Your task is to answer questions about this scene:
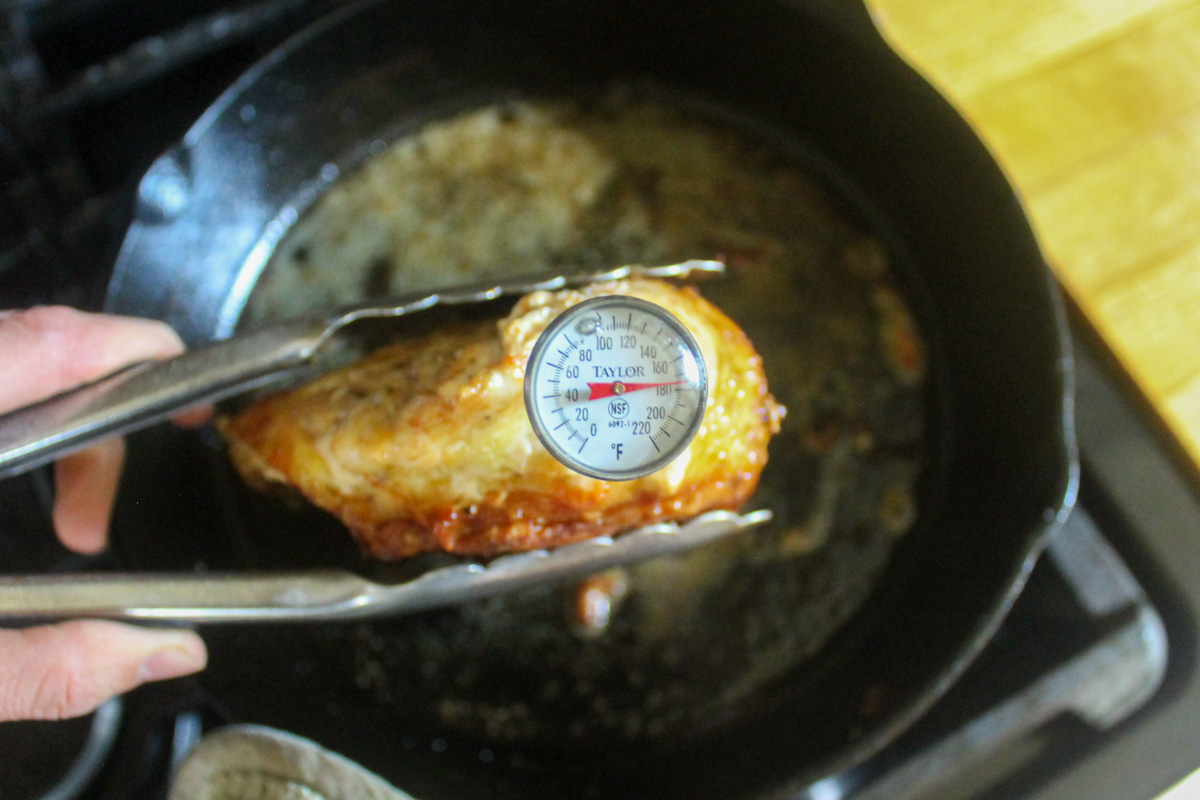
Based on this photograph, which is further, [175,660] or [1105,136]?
[1105,136]

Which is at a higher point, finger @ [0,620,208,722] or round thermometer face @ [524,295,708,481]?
round thermometer face @ [524,295,708,481]

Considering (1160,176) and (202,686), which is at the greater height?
(1160,176)

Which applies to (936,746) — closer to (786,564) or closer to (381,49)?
(786,564)

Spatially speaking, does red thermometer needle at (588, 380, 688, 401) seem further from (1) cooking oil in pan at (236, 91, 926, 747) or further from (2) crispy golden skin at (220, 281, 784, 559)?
(1) cooking oil in pan at (236, 91, 926, 747)

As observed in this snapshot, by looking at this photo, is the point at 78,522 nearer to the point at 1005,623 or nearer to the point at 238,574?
the point at 238,574

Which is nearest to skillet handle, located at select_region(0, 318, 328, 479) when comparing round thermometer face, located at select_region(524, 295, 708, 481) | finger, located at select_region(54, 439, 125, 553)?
finger, located at select_region(54, 439, 125, 553)

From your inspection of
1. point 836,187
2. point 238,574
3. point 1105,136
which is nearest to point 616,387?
point 238,574

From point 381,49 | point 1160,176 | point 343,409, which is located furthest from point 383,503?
point 1160,176
